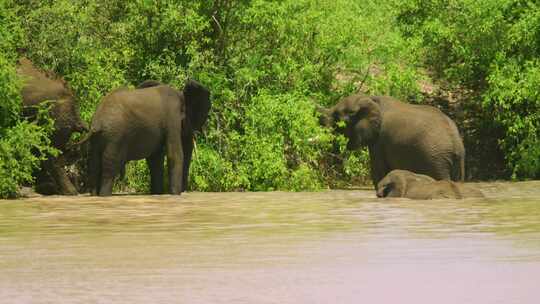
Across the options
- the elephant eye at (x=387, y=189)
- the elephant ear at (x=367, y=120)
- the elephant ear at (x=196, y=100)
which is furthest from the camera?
the elephant ear at (x=367, y=120)

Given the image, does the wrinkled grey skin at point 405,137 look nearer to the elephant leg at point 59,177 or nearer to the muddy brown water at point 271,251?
the muddy brown water at point 271,251

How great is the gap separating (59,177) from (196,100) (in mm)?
2293

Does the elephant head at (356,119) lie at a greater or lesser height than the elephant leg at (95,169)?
greater

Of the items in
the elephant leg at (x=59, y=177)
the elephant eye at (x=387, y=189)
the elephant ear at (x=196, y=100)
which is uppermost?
the elephant ear at (x=196, y=100)

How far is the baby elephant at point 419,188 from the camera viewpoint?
1686cm

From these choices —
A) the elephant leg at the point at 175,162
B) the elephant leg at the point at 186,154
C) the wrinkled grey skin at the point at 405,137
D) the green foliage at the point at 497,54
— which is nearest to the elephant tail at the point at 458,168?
the wrinkled grey skin at the point at 405,137

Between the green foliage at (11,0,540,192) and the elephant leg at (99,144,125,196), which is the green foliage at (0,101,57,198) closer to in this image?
the green foliage at (11,0,540,192)

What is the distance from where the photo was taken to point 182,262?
9609 millimetres

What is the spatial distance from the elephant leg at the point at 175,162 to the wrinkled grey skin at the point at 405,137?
113 inches

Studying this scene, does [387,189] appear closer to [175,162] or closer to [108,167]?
[175,162]

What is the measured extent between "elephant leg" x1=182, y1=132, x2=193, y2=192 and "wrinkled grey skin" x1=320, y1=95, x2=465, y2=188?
2.53 metres

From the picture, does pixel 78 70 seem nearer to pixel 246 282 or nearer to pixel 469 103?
pixel 469 103

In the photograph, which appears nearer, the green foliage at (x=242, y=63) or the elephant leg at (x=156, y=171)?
the elephant leg at (x=156, y=171)

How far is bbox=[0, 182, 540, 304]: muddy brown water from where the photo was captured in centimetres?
796
